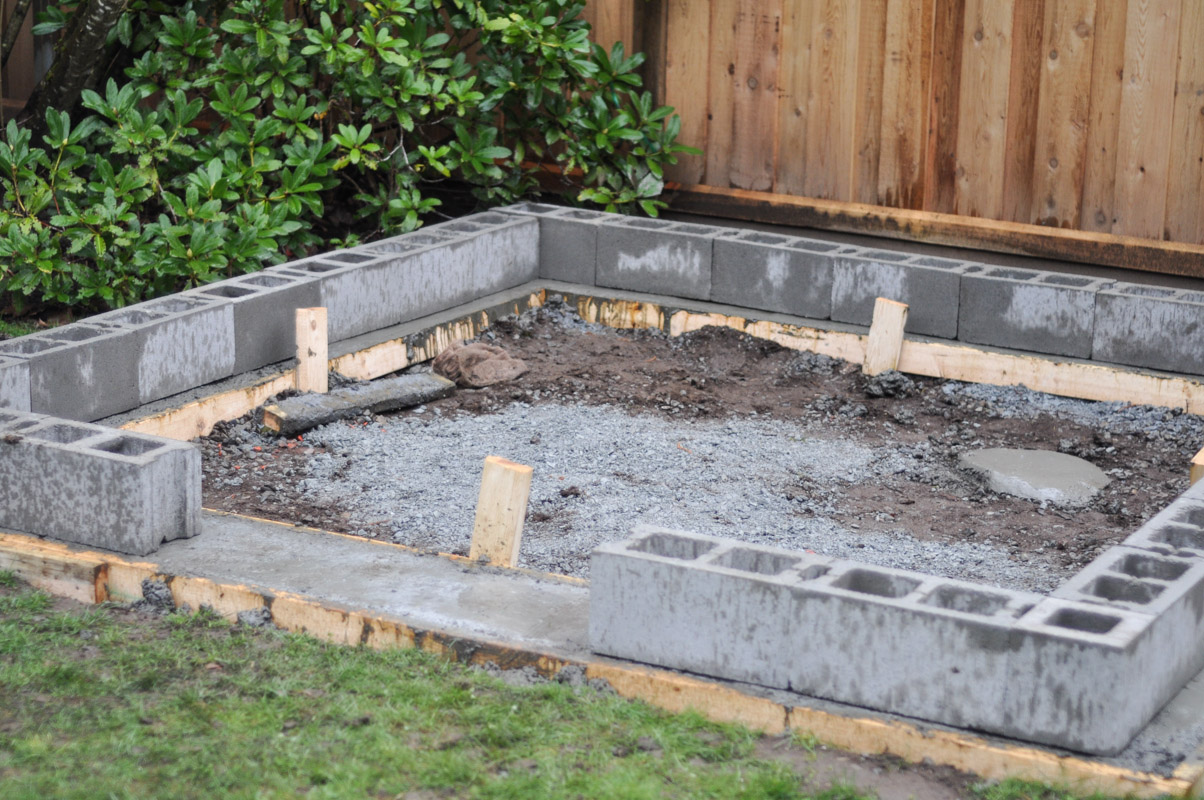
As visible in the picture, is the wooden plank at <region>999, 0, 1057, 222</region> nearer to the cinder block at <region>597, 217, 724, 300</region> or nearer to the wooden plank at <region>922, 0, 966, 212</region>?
the wooden plank at <region>922, 0, 966, 212</region>

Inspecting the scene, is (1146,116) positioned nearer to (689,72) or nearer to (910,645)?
(689,72)

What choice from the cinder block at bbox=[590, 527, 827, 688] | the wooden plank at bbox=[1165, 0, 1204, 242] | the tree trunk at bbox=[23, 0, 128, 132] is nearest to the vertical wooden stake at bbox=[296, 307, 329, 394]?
the tree trunk at bbox=[23, 0, 128, 132]

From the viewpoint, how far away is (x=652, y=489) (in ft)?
18.8

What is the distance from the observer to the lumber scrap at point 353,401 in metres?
6.28

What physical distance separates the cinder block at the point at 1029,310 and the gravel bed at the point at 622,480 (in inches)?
45.6

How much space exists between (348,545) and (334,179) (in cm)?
378

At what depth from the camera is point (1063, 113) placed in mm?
7500

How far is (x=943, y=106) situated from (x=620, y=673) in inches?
197

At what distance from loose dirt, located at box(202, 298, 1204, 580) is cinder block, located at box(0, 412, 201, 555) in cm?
84

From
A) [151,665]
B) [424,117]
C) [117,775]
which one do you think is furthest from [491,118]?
[117,775]

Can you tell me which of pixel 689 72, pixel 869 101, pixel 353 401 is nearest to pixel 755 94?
pixel 689 72

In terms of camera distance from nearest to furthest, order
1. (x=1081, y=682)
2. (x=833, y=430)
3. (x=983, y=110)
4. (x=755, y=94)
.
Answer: (x=1081, y=682), (x=833, y=430), (x=983, y=110), (x=755, y=94)

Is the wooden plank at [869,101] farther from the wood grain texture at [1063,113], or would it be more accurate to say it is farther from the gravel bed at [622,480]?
the gravel bed at [622,480]

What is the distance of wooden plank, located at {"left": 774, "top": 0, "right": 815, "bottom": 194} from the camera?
322 inches
